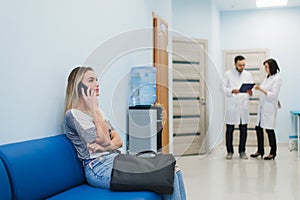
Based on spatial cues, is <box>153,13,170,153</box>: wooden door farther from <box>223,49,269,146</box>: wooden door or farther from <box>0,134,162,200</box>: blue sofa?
<box>223,49,269,146</box>: wooden door

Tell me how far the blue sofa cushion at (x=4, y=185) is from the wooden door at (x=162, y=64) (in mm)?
3219

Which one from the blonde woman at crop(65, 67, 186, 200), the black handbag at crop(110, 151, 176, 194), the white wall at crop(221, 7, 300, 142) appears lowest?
the black handbag at crop(110, 151, 176, 194)

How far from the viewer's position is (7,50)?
223 cm

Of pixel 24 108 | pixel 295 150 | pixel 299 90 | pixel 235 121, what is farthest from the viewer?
pixel 299 90

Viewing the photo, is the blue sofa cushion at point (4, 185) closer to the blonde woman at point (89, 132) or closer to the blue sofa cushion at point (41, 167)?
the blue sofa cushion at point (41, 167)

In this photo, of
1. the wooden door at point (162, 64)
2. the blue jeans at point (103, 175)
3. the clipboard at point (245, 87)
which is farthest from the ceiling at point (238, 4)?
the blue jeans at point (103, 175)

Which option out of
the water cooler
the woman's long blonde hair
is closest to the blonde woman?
the woman's long blonde hair

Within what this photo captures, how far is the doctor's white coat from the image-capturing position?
251 inches

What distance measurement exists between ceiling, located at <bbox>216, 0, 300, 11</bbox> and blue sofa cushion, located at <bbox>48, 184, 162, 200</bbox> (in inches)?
228

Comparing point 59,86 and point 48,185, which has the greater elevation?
point 59,86

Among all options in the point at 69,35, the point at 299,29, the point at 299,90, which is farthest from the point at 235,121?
the point at 69,35

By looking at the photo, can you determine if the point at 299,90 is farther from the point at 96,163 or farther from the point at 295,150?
the point at 96,163

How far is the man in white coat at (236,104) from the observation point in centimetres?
632

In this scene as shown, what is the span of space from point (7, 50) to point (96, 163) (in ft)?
3.15
